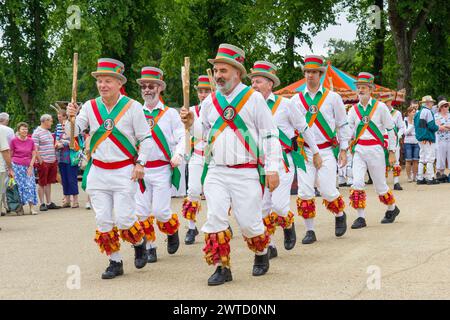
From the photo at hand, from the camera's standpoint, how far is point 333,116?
11008 mm

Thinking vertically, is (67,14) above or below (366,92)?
above

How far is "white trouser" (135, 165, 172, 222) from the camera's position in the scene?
9516 millimetres

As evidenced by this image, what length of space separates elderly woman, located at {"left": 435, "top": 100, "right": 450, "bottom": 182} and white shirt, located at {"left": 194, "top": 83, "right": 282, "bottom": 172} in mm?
13880

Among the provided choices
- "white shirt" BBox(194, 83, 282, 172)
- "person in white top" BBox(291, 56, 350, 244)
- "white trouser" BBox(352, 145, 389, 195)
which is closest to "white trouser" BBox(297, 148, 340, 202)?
"person in white top" BBox(291, 56, 350, 244)

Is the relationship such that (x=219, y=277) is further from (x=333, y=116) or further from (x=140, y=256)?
(x=333, y=116)

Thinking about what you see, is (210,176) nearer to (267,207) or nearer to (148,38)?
(267,207)

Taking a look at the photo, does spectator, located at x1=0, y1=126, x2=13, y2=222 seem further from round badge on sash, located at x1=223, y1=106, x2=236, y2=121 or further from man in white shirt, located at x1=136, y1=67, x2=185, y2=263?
round badge on sash, located at x1=223, y1=106, x2=236, y2=121

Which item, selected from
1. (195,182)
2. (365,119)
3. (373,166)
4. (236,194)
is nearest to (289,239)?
Result: (195,182)

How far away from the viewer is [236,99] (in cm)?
795

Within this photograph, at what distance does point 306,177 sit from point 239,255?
4.91 ft

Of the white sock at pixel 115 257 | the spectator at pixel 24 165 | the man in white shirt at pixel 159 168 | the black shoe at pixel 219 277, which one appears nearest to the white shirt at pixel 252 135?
the black shoe at pixel 219 277

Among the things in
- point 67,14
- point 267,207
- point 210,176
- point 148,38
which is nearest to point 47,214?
point 267,207

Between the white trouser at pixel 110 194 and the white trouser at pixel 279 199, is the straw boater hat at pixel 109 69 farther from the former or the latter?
the white trouser at pixel 279 199

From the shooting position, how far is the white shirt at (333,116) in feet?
35.6
